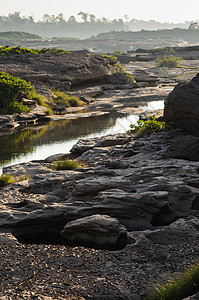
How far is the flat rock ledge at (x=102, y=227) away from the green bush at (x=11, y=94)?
1423 centimetres

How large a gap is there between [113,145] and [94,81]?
23.7 meters

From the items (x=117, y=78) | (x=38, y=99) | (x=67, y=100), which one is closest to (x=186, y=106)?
(x=38, y=99)

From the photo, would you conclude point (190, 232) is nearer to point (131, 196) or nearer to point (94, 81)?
point (131, 196)

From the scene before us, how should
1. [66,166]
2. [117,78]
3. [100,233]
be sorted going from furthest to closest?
[117,78] → [66,166] → [100,233]

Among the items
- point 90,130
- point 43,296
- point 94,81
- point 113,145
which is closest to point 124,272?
point 43,296

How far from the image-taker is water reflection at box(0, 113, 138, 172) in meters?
19.5

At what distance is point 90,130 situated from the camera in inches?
977

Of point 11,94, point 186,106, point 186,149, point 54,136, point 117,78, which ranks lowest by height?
point 54,136

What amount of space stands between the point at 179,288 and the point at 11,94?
2366 cm

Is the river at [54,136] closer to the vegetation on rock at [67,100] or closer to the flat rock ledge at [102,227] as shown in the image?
the vegetation on rock at [67,100]

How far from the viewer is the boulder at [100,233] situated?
9.08m

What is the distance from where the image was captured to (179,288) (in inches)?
253

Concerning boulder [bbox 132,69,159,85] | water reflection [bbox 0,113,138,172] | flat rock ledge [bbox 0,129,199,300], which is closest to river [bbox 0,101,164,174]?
water reflection [bbox 0,113,138,172]

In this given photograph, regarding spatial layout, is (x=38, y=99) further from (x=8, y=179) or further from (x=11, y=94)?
(x=8, y=179)
